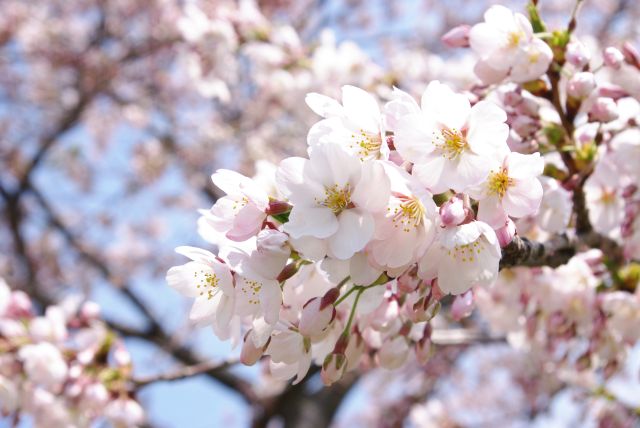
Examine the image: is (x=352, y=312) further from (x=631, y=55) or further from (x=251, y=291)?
(x=631, y=55)

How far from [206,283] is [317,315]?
0.26 m

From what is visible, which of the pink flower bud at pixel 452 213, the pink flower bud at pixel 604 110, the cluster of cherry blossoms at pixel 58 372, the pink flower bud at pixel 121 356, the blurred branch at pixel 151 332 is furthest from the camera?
the blurred branch at pixel 151 332

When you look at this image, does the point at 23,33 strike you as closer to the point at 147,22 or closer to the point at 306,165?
the point at 147,22

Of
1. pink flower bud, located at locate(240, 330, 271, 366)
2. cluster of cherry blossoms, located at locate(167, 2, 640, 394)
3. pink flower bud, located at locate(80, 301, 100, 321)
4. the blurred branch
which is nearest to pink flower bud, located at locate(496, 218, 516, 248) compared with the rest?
cluster of cherry blossoms, located at locate(167, 2, 640, 394)

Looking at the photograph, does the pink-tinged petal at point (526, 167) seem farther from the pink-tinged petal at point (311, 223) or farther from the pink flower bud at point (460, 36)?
the pink flower bud at point (460, 36)

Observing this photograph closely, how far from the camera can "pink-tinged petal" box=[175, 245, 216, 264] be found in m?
1.09

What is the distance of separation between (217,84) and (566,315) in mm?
2913

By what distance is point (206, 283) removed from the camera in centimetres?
121

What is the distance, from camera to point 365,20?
953 centimetres

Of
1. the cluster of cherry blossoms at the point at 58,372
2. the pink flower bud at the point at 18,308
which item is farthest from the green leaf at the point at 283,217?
the pink flower bud at the point at 18,308

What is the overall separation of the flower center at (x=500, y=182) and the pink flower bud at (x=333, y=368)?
0.44m

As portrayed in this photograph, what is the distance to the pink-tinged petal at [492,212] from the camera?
101cm

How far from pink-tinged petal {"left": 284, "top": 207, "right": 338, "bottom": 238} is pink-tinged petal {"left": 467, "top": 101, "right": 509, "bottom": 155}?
0.88 ft

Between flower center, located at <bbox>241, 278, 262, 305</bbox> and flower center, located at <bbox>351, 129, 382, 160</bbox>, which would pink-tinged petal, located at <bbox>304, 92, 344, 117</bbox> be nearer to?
flower center, located at <bbox>351, 129, 382, 160</bbox>
